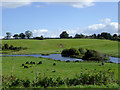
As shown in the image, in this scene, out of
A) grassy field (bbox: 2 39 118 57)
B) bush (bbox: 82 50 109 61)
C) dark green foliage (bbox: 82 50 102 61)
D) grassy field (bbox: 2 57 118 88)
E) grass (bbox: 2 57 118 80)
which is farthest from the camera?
grassy field (bbox: 2 39 118 57)

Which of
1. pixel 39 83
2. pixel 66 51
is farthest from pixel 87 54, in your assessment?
pixel 39 83

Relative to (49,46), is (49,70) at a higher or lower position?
lower

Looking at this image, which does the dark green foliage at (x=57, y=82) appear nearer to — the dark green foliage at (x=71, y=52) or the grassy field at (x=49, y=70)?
the grassy field at (x=49, y=70)

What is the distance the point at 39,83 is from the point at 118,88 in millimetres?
8052

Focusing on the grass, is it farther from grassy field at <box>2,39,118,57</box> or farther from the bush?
grassy field at <box>2,39,118,57</box>

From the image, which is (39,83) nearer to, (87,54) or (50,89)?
(50,89)

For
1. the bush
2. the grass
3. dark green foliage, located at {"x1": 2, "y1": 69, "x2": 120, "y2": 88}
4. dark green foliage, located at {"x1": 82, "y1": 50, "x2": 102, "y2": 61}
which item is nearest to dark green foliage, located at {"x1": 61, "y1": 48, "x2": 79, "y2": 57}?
dark green foliage, located at {"x1": 82, "y1": 50, "x2": 102, "y2": 61}

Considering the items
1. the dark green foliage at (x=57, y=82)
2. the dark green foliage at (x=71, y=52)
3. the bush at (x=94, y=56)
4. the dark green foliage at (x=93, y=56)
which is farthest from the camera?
the dark green foliage at (x=71, y=52)

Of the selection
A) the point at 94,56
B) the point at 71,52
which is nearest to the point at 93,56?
the point at 94,56

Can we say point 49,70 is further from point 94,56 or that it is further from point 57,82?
point 94,56

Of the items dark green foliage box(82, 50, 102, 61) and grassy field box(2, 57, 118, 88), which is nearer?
grassy field box(2, 57, 118, 88)

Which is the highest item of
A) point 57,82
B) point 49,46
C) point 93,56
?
point 49,46

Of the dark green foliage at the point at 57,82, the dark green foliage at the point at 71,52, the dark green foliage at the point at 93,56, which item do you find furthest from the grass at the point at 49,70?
the dark green foliage at the point at 71,52

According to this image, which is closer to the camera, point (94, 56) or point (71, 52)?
→ point (94, 56)
